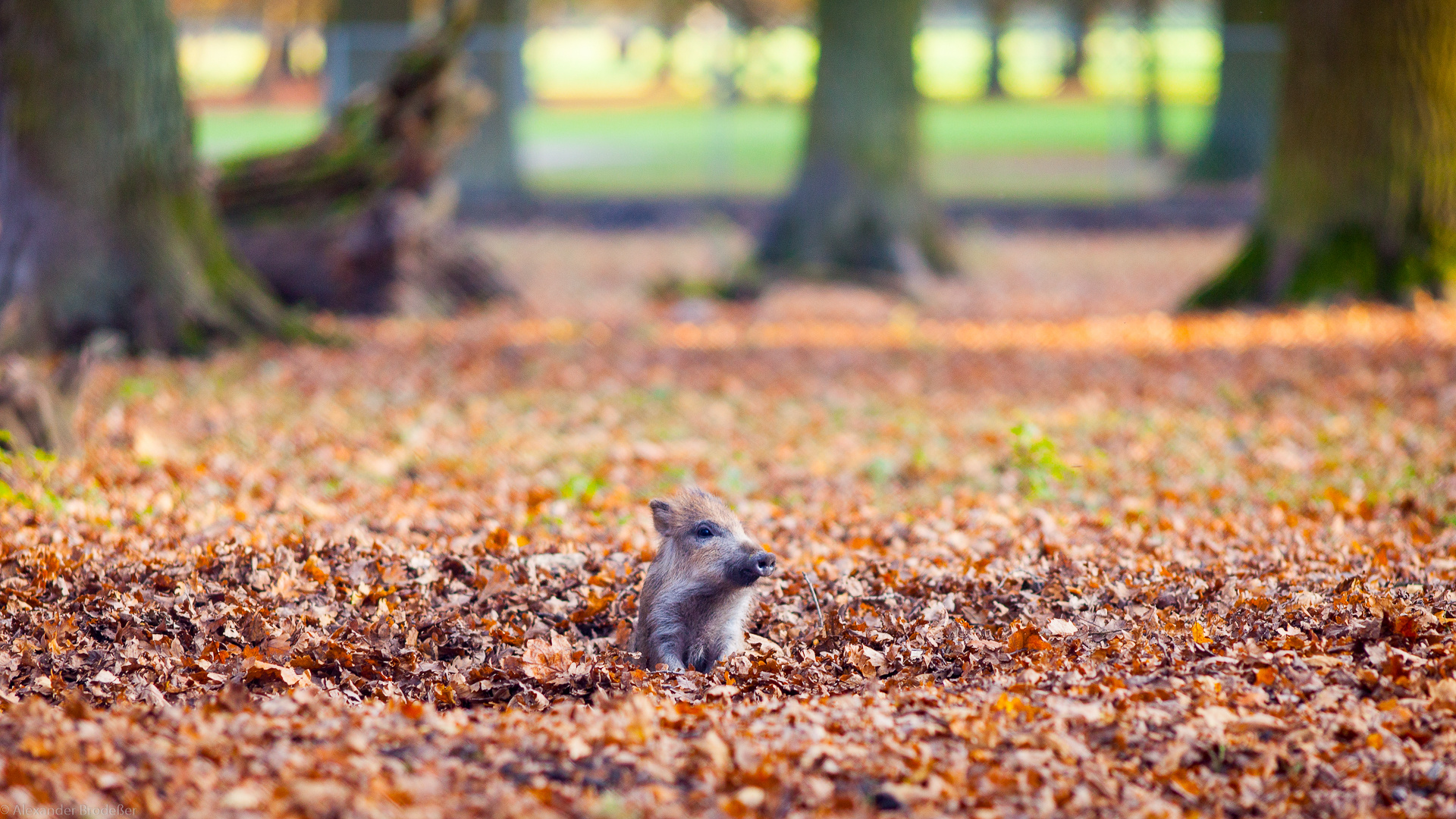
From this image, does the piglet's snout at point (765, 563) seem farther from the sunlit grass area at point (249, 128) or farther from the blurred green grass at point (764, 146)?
the sunlit grass area at point (249, 128)

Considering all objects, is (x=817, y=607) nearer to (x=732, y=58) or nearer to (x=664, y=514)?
(x=664, y=514)

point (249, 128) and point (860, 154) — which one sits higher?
point (249, 128)

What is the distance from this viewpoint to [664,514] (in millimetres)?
5258


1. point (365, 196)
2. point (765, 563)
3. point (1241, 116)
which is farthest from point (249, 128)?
point (765, 563)

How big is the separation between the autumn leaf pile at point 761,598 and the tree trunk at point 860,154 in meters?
6.32

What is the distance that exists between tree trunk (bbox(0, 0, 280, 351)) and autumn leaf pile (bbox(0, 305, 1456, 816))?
739 mm

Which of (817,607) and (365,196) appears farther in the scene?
(365,196)

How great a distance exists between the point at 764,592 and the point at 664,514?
884mm

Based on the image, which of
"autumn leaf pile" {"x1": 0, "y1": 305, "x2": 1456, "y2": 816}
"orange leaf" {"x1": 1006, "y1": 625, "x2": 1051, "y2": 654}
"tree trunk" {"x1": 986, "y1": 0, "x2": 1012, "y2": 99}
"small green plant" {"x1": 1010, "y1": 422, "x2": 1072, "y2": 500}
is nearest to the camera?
"autumn leaf pile" {"x1": 0, "y1": 305, "x2": 1456, "y2": 816}

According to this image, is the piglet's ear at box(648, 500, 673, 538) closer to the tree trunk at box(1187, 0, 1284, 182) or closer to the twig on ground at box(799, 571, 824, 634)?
the twig on ground at box(799, 571, 824, 634)

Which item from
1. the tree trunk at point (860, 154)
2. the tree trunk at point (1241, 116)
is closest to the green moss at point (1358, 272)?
the tree trunk at point (860, 154)

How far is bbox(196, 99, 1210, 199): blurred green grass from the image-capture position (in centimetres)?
2553

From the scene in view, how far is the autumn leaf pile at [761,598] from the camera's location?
3803 mm

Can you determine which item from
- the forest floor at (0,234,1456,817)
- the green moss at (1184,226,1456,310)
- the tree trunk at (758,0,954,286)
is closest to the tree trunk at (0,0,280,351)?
the forest floor at (0,234,1456,817)
